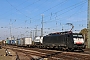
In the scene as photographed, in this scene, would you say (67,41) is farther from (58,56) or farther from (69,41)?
(58,56)

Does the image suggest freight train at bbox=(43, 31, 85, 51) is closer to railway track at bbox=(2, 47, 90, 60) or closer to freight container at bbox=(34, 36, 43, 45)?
railway track at bbox=(2, 47, 90, 60)

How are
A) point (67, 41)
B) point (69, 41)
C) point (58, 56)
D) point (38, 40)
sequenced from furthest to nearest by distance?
point (38, 40), point (67, 41), point (69, 41), point (58, 56)

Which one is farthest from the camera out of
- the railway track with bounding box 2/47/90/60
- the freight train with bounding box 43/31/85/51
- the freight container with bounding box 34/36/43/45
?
the freight container with bounding box 34/36/43/45

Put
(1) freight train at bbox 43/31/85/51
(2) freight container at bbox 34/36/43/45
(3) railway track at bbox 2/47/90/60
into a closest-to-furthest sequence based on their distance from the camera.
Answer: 1. (3) railway track at bbox 2/47/90/60
2. (1) freight train at bbox 43/31/85/51
3. (2) freight container at bbox 34/36/43/45

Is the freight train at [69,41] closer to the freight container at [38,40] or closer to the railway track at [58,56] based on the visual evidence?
the railway track at [58,56]

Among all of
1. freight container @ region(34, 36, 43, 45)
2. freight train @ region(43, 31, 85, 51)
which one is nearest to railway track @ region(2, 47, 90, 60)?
freight train @ region(43, 31, 85, 51)

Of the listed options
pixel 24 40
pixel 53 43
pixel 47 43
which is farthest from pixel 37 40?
pixel 53 43

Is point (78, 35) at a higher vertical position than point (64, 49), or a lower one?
higher

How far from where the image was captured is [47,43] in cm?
5181

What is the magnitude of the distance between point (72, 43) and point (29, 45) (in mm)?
36349

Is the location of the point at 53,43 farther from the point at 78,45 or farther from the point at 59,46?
the point at 78,45

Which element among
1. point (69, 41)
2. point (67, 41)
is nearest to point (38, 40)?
point (67, 41)

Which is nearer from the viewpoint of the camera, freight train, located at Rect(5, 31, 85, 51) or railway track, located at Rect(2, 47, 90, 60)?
railway track, located at Rect(2, 47, 90, 60)

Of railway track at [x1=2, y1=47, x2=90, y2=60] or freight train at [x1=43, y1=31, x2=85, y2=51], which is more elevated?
freight train at [x1=43, y1=31, x2=85, y2=51]
